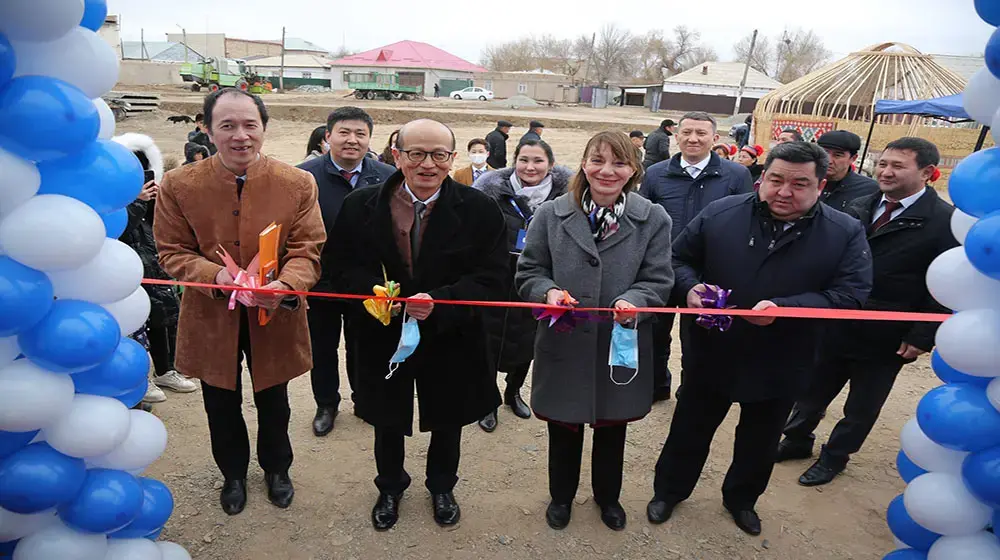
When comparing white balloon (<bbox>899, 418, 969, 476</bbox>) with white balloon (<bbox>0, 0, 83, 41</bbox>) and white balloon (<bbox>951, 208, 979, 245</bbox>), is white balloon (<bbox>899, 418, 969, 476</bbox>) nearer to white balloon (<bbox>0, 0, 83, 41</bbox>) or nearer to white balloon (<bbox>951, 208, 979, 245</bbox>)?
white balloon (<bbox>951, 208, 979, 245</bbox>)

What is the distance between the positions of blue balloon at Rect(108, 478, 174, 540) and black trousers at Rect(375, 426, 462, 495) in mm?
998

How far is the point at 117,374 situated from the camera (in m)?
2.23

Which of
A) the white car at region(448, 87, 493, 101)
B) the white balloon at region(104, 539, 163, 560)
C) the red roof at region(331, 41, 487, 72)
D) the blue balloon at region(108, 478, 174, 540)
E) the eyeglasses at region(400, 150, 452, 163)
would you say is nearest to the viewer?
the white balloon at region(104, 539, 163, 560)

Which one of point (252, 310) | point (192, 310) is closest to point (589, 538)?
point (252, 310)

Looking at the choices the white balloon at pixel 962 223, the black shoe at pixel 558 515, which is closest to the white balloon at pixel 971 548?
the white balloon at pixel 962 223

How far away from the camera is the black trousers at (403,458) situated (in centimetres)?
313

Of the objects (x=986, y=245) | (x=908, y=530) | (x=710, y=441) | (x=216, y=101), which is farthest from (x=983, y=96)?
(x=216, y=101)

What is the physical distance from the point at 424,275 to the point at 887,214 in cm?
283

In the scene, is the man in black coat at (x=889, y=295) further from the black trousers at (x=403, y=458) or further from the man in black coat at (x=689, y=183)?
the black trousers at (x=403, y=458)

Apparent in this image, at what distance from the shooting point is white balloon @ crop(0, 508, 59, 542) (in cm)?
211

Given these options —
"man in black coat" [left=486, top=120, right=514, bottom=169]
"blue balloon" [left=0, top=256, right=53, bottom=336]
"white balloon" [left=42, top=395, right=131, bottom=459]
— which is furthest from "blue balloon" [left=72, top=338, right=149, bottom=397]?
"man in black coat" [left=486, top=120, right=514, bottom=169]

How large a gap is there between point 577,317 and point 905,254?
2066mm

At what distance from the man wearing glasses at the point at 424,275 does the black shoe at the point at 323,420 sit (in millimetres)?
1191

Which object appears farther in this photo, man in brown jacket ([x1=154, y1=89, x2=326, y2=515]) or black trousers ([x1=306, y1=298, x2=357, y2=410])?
black trousers ([x1=306, y1=298, x2=357, y2=410])
